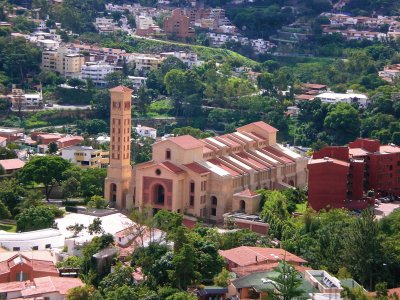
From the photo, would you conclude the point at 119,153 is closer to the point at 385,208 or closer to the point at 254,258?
the point at 385,208

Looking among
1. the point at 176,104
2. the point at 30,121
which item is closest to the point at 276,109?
the point at 176,104

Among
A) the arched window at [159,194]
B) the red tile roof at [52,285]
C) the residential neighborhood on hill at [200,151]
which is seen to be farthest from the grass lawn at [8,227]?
the red tile roof at [52,285]

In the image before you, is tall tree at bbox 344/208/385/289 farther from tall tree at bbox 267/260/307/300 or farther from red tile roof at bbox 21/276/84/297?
red tile roof at bbox 21/276/84/297

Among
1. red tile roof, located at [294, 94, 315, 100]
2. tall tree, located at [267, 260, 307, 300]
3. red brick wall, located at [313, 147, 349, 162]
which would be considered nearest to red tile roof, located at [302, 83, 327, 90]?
red tile roof, located at [294, 94, 315, 100]

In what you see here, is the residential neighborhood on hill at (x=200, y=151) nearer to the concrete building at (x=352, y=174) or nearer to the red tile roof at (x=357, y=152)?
the concrete building at (x=352, y=174)

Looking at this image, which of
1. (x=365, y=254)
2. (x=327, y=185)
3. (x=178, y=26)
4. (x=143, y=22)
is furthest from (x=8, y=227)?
(x=143, y=22)

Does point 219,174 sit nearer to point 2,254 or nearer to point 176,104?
point 2,254
